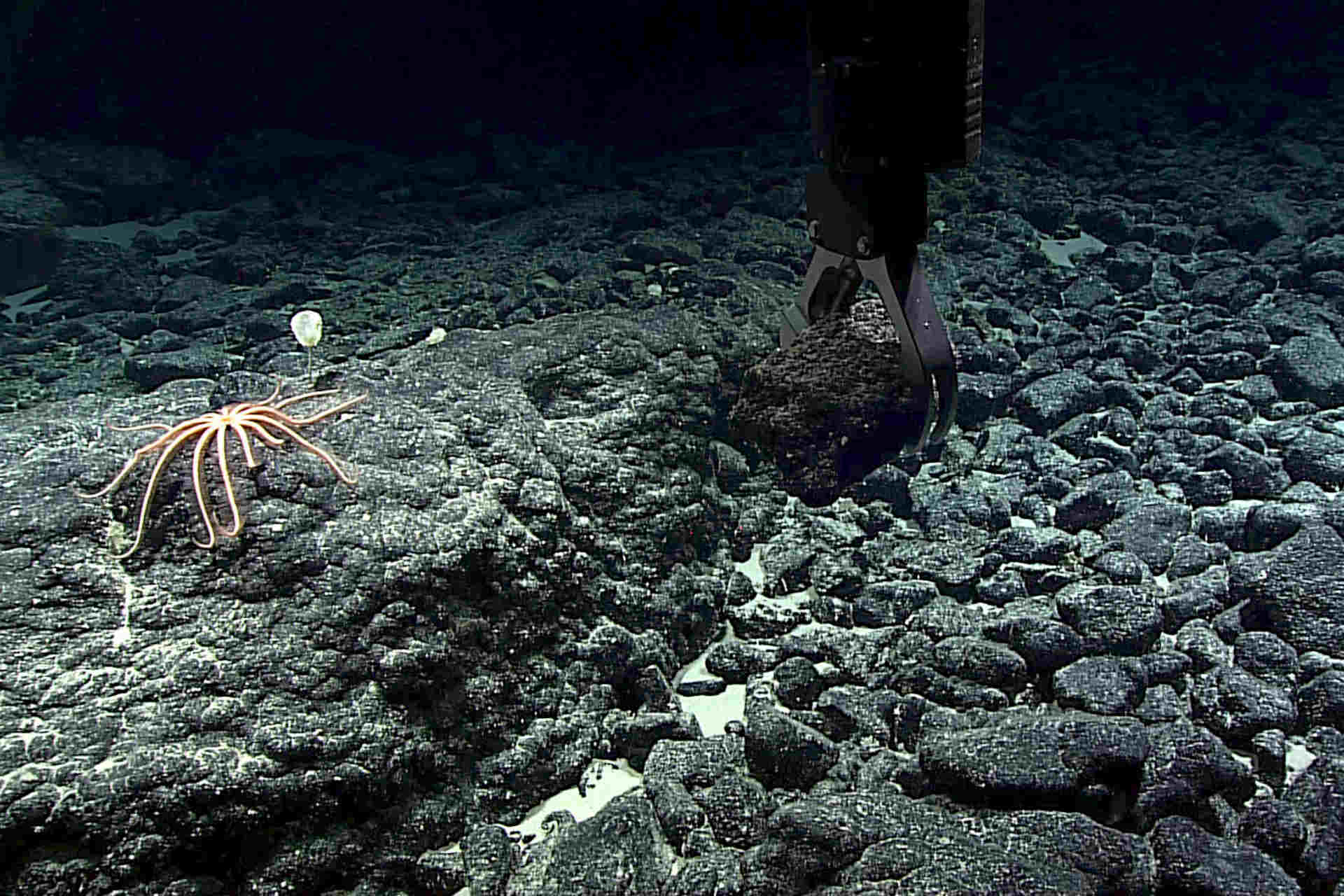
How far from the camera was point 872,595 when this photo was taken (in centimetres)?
279

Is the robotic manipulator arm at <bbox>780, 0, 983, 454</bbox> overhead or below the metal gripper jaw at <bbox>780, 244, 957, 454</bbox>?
overhead

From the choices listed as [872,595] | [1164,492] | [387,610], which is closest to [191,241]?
[387,610]

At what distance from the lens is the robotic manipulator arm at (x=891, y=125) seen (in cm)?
194

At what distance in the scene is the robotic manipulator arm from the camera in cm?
194

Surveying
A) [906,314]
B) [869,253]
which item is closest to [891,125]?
[869,253]

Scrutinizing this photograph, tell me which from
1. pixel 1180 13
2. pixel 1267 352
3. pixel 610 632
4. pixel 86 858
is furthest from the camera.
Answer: pixel 1180 13

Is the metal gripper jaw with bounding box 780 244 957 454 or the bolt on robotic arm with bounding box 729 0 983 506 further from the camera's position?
the metal gripper jaw with bounding box 780 244 957 454

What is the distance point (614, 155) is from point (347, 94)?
8.62 feet

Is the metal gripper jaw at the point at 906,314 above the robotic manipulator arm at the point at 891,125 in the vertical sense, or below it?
below

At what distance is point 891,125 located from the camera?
2.06 m

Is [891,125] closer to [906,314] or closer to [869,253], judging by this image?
[869,253]

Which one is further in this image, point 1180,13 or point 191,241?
point 1180,13

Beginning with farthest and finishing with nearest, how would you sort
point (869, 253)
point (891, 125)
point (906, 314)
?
point (906, 314)
point (869, 253)
point (891, 125)

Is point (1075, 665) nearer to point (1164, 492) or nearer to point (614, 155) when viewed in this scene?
point (1164, 492)
